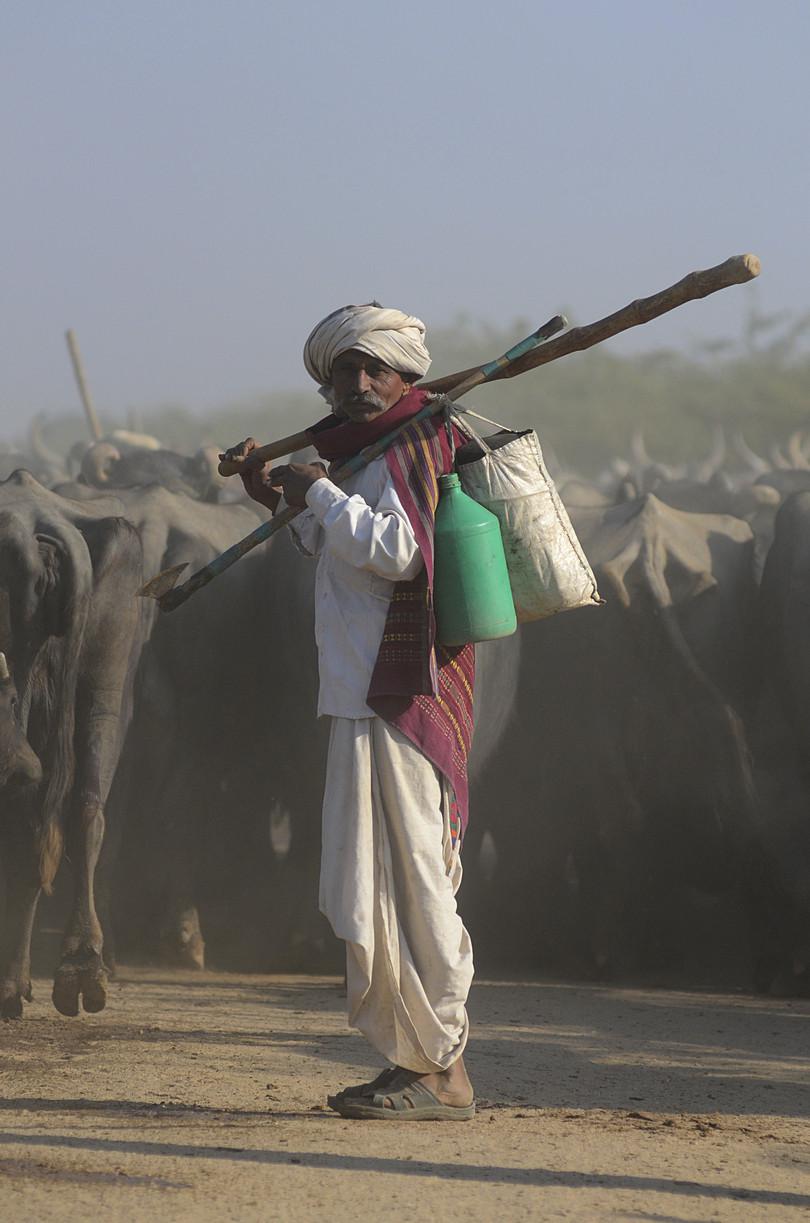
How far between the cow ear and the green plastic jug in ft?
10.8

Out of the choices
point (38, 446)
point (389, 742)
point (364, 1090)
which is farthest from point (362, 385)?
point (38, 446)

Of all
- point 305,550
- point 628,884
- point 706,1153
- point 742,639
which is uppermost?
point 742,639

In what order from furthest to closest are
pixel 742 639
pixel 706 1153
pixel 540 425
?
pixel 540 425 < pixel 742 639 < pixel 706 1153

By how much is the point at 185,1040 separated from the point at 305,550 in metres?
2.24

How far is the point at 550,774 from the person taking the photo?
9.91 metres

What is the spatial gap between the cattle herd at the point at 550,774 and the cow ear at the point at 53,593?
1359 millimetres

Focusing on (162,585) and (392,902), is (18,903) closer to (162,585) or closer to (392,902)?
(162,585)

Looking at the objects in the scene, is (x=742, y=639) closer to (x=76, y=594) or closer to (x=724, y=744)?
(x=724, y=744)

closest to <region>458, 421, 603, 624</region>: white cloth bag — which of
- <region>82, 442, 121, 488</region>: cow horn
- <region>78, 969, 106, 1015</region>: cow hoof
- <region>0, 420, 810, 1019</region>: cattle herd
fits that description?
<region>78, 969, 106, 1015</region>: cow hoof

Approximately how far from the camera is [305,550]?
4660 mm

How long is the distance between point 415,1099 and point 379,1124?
134mm

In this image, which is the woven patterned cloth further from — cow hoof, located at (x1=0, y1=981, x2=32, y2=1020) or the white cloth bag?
cow hoof, located at (x1=0, y1=981, x2=32, y2=1020)

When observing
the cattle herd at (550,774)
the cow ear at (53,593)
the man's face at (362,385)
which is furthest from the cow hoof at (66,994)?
the man's face at (362,385)

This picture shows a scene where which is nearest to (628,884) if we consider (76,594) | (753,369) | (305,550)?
(76,594)
